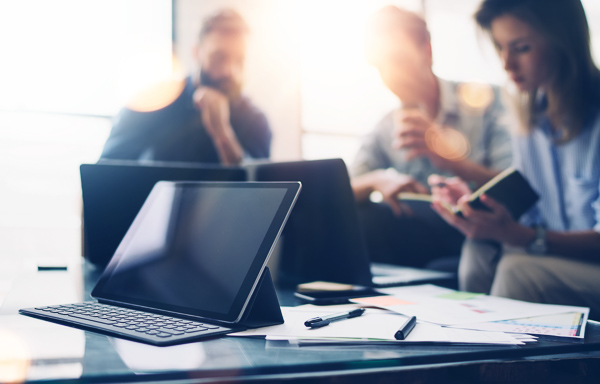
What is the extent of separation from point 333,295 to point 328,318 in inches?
10.2

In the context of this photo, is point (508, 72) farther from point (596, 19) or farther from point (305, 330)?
point (596, 19)

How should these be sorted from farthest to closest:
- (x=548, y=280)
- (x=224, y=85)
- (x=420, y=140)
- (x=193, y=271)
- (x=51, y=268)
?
1. (x=224, y=85)
2. (x=420, y=140)
3. (x=51, y=268)
4. (x=548, y=280)
5. (x=193, y=271)

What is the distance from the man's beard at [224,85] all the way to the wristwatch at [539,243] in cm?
235

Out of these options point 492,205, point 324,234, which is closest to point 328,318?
point 324,234

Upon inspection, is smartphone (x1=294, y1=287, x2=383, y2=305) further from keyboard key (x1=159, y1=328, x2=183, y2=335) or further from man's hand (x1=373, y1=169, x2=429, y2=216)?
man's hand (x1=373, y1=169, x2=429, y2=216)

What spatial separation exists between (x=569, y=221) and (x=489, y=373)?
1123mm

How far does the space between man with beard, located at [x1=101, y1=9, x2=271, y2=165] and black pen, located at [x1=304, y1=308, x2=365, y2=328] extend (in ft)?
5.32

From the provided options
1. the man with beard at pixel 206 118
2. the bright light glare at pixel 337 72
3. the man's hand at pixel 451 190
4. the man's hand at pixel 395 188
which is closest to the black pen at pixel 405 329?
the man's hand at pixel 451 190

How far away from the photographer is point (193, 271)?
67 cm

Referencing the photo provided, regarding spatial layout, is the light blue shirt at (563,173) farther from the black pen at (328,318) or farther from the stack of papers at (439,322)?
the black pen at (328,318)

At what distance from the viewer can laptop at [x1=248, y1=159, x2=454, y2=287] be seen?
2.93 ft

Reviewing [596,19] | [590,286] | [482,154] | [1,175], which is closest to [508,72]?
[590,286]

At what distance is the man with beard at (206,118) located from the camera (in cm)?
225

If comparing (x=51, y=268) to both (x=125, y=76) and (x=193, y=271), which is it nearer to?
(x=193, y=271)
